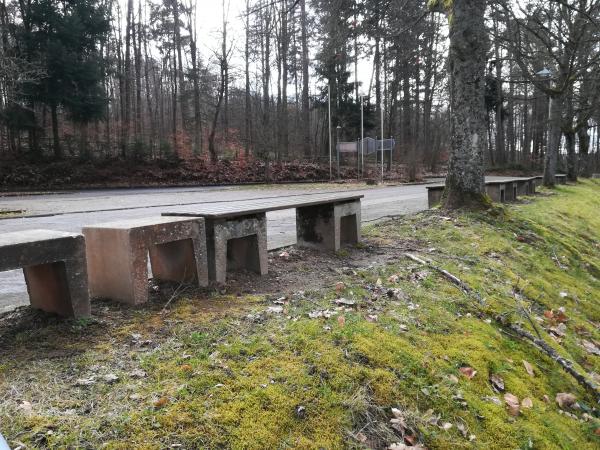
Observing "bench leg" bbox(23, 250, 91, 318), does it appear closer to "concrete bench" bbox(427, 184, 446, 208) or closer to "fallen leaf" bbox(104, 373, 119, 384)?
"fallen leaf" bbox(104, 373, 119, 384)

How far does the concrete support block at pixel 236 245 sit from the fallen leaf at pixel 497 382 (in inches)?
91.7

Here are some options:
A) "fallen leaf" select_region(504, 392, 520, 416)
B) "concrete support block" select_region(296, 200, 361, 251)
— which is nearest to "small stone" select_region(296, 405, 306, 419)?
"fallen leaf" select_region(504, 392, 520, 416)

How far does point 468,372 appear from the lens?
3562mm

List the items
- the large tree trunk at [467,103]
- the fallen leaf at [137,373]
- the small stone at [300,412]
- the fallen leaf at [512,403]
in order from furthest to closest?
the large tree trunk at [467,103] < the fallen leaf at [512,403] < the fallen leaf at [137,373] < the small stone at [300,412]

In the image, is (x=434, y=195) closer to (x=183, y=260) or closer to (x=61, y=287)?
(x=183, y=260)

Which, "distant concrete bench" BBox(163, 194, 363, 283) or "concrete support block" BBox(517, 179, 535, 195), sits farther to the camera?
"concrete support block" BBox(517, 179, 535, 195)

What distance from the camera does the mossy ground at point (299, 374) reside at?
2.37m

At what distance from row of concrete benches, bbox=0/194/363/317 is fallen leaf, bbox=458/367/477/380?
218cm

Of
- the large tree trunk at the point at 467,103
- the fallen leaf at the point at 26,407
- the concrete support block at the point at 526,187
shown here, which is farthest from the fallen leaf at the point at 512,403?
the concrete support block at the point at 526,187

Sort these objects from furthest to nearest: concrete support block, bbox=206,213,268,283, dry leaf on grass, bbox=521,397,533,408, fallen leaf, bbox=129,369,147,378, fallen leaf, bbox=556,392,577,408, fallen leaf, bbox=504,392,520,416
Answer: concrete support block, bbox=206,213,268,283, fallen leaf, bbox=556,392,577,408, dry leaf on grass, bbox=521,397,533,408, fallen leaf, bbox=504,392,520,416, fallen leaf, bbox=129,369,147,378

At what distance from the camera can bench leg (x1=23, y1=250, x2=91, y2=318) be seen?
129 inches

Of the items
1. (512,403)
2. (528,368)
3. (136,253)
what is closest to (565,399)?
(528,368)

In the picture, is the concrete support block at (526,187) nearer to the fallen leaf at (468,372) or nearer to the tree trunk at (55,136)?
the fallen leaf at (468,372)

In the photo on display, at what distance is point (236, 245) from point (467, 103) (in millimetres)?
6061
